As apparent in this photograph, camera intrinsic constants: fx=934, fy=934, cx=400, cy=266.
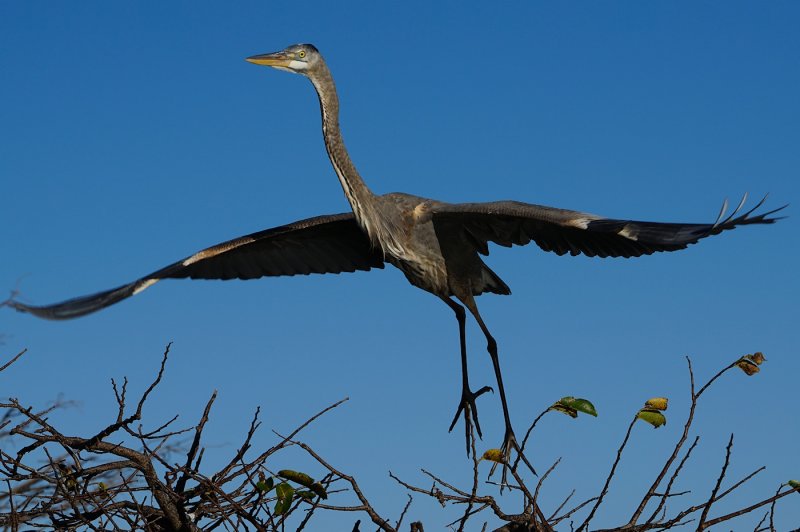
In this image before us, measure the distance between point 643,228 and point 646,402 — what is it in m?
1.61

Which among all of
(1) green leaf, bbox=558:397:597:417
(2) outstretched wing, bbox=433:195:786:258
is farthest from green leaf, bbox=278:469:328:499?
(2) outstretched wing, bbox=433:195:786:258

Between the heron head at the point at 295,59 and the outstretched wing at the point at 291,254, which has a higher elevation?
the heron head at the point at 295,59

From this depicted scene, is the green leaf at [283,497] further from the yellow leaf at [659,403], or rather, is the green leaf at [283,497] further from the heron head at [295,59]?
the heron head at [295,59]

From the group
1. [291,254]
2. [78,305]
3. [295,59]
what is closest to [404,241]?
[291,254]

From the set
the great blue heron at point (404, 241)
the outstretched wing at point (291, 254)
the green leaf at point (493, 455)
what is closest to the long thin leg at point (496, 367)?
the great blue heron at point (404, 241)

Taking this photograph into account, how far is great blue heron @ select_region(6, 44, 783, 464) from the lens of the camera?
568cm

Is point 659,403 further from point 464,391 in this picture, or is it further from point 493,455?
point 464,391

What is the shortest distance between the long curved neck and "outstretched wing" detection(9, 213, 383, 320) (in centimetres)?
21

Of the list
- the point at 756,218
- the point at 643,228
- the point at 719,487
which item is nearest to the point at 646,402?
the point at 719,487

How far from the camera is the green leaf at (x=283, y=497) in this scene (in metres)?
3.64

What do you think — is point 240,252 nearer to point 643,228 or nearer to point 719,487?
point 643,228

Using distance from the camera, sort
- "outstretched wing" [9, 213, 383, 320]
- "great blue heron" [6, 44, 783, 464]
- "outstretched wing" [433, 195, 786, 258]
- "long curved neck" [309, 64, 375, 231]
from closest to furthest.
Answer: "outstretched wing" [433, 195, 786, 258] < "great blue heron" [6, 44, 783, 464] < "long curved neck" [309, 64, 375, 231] < "outstretched wing" [9, 213, 383, 320]

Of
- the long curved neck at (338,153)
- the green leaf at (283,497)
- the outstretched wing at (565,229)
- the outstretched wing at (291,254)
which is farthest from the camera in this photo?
the outstretched wing at (291,254)

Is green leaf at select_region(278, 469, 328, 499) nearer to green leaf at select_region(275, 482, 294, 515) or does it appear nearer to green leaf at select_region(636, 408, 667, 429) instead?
green leaf at select_region(275, 482, 294, 515)
